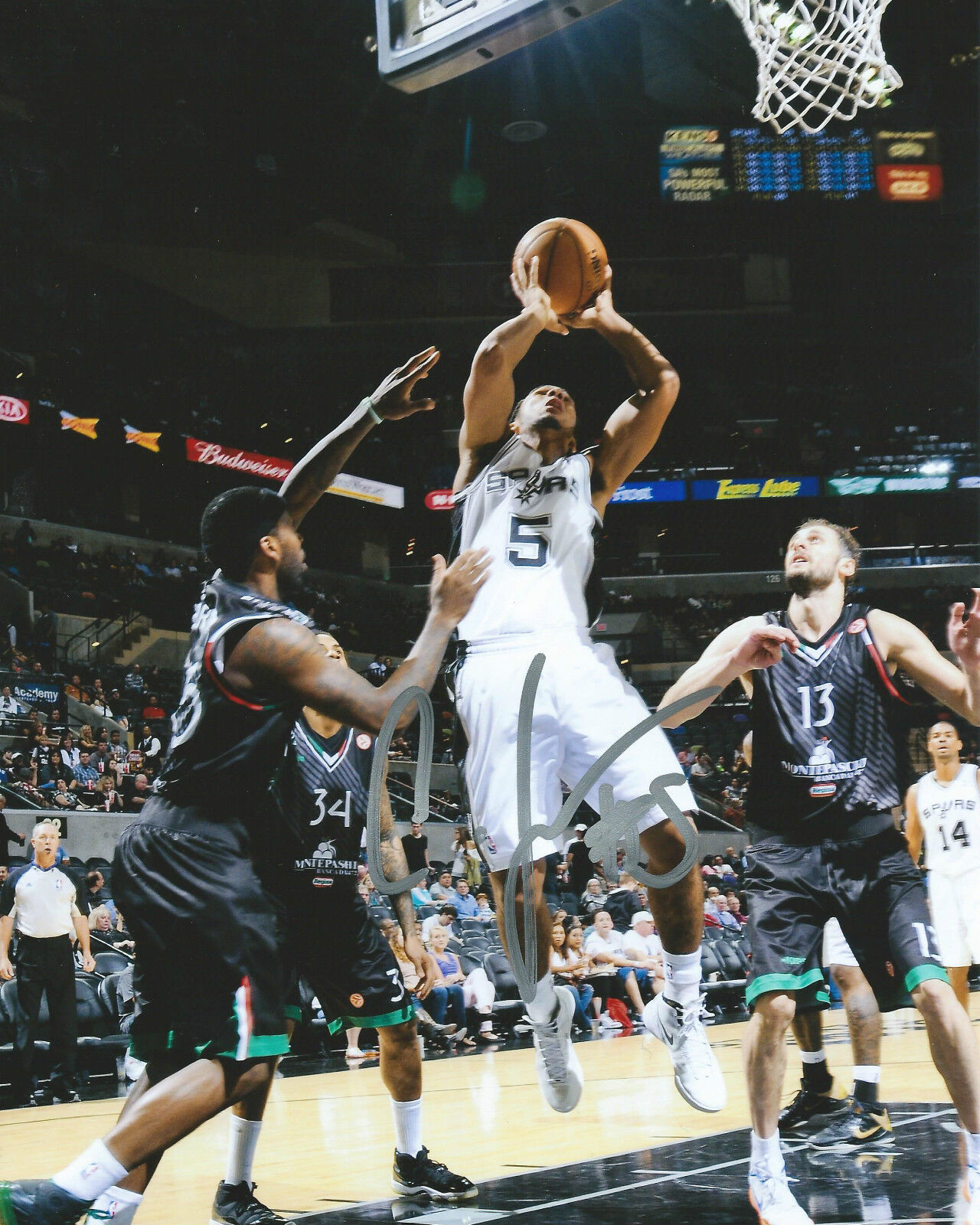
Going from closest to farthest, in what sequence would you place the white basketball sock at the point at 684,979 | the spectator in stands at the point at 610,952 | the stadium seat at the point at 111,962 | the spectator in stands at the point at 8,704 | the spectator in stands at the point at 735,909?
the white basketball sock at the point at 684,979 < the stadium seat at the point at 111,962 < the spectator in stands at the point at 610,952 < the spectator in stands at the point at 735,909 < the spectator in stands at the point at 8,704

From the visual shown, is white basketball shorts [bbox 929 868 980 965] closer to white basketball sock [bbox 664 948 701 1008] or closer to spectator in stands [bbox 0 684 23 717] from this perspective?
white basketball sock [bbox 664 948 701 1008]

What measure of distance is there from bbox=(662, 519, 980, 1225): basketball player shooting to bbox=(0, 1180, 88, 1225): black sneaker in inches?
69.3

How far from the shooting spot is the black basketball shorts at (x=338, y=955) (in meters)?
3.84

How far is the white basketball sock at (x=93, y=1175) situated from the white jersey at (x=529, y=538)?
208 cm

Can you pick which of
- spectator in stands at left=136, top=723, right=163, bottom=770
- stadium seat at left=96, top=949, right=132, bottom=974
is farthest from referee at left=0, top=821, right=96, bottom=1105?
spectator in stands at left=136, top=723, right=163, bottom=770

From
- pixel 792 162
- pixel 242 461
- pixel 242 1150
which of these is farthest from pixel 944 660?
pixel 242 461

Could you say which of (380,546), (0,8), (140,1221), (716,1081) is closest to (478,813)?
(716,1081)

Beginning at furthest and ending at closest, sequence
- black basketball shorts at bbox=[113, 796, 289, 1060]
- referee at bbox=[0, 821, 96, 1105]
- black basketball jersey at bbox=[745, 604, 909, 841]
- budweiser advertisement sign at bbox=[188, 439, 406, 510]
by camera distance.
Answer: budweiser advertisement sign at bbox=[188, 439, 406, 510] → referee at bbox=[0, 821, 96, 1105] → black basketball jersey at bbox=[745, 604, 909, 841] → black basketball shorts at bbox=[113, 796, 289, 1060]

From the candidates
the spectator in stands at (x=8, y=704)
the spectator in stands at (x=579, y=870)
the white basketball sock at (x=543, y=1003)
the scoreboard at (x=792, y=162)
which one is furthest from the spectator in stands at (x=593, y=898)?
the scoreboard at (x=792, y=162)

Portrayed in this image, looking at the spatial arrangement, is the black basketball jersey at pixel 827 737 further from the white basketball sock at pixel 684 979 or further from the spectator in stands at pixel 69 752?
the spectator in stands at pixel 69 752

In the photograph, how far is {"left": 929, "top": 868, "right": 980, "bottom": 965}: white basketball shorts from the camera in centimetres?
647

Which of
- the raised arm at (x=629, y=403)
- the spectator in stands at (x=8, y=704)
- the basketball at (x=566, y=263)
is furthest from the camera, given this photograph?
the spectator in stands at (x=8, y=704)

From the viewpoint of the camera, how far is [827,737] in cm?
370

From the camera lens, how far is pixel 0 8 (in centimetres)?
745
